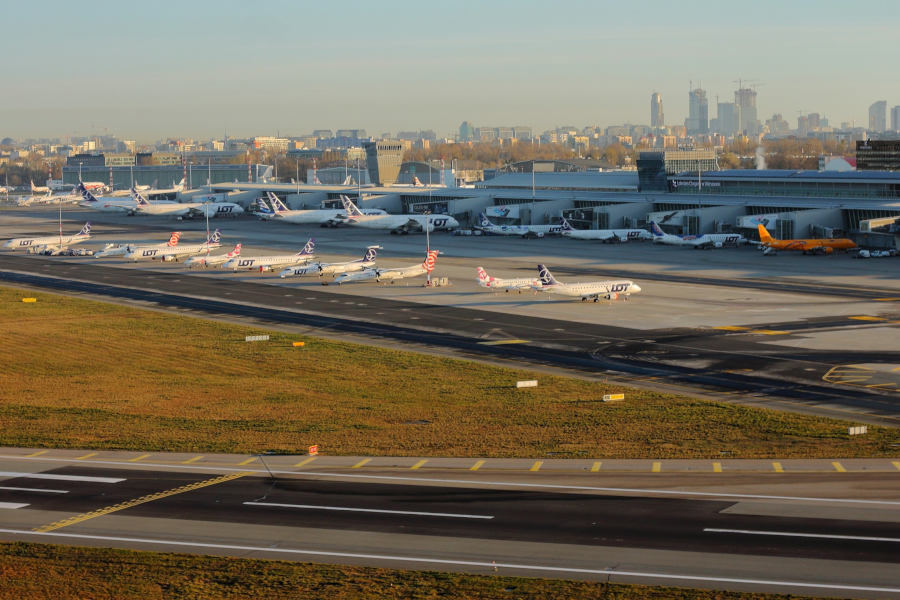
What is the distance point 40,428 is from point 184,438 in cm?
766

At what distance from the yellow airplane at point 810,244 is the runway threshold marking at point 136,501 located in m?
99.5

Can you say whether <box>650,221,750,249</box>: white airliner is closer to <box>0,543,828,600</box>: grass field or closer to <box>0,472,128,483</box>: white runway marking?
<box>0,472,128,483</box>: white runway marking

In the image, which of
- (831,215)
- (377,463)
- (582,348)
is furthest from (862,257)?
(377,463)

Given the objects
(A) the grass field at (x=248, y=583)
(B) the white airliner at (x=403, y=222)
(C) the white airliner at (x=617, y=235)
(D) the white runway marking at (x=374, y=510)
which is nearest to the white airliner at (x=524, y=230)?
(B) the white airliner at (x=403, y=222)

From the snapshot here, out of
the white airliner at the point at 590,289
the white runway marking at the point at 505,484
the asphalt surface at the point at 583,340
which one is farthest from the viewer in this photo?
the white airliner at the point at 590,289

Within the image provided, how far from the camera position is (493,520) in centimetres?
3562

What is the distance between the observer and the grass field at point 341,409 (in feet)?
154

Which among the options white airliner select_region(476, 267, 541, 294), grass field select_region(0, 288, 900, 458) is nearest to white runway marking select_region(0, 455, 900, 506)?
grass field select_region(0, 288, 900, 458)

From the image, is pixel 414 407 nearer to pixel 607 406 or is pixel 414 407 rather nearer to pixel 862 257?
pixel 607 406

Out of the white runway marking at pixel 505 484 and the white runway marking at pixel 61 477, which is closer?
the white runway marking at pixel 505 484

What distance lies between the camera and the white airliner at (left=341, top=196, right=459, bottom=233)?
16912 cm

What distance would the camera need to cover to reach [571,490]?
39.2 metres

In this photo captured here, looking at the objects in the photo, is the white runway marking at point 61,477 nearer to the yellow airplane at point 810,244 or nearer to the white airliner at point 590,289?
the white airliner at point 590,289

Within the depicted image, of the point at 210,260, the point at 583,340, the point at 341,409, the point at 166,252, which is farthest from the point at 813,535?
the point at 166,252
